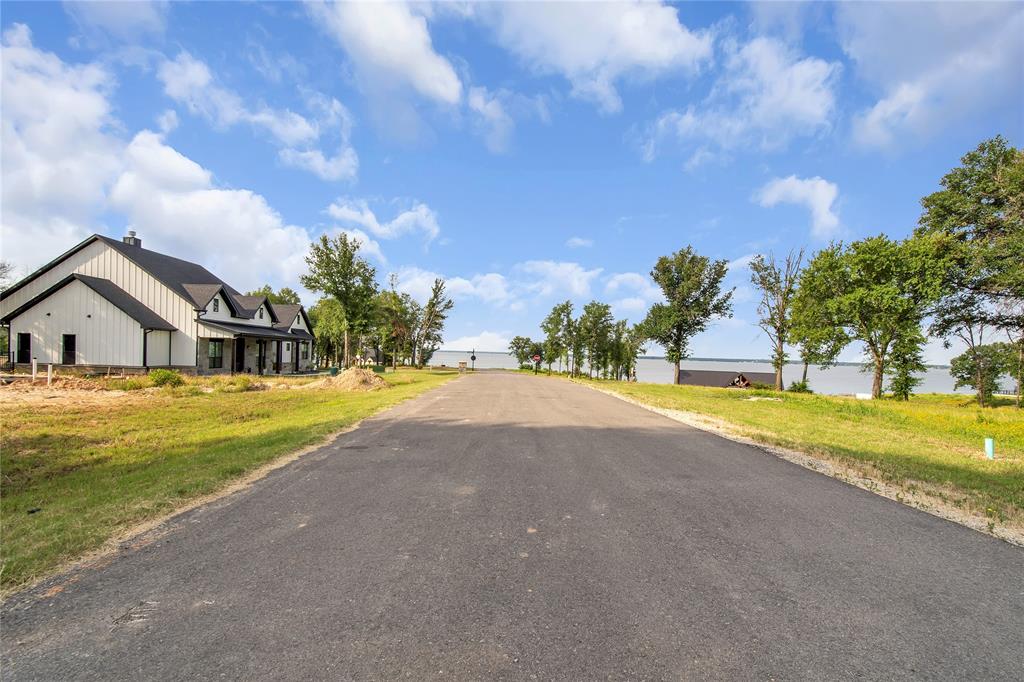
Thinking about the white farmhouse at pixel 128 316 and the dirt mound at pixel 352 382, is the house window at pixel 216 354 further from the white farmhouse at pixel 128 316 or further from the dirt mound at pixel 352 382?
the dirt mound at pixel 352 382

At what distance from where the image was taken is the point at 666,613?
3143 mm

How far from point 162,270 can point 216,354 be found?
672cm

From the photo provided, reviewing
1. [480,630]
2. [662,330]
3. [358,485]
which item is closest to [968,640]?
[480,630]

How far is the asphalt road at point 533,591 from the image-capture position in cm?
263

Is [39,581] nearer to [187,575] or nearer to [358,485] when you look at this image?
[187,575]

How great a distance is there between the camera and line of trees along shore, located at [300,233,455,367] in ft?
115

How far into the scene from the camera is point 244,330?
3153 cm

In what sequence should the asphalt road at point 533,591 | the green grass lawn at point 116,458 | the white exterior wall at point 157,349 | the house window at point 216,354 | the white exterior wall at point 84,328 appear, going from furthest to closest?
the house window at point 216,354 → the white exterior wall at point 157,349 → the white exterior wall at point 84,328 → the green grass lawn at point 116,458 → the asphalt road at point 533,591

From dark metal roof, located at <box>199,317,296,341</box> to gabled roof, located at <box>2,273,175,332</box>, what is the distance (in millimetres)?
2159

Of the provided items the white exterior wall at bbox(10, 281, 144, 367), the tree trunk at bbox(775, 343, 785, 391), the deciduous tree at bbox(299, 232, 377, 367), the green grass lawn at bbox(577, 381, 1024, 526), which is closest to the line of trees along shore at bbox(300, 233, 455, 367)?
the deciduous tree at bbox(299, 232, 377, 367)

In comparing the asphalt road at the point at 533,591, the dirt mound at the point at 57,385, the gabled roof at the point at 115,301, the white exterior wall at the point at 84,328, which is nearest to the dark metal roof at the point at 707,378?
the gabled roof at the point at 115,301

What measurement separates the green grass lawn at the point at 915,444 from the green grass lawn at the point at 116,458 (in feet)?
33.6

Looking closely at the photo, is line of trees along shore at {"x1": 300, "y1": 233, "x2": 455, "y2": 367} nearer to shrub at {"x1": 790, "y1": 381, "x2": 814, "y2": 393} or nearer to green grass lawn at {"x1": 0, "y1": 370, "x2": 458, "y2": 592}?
green grass lawn at {"x1": 0, "y1": 370, "x2": 458, "y2": 592}

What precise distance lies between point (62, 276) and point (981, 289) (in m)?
59.3
